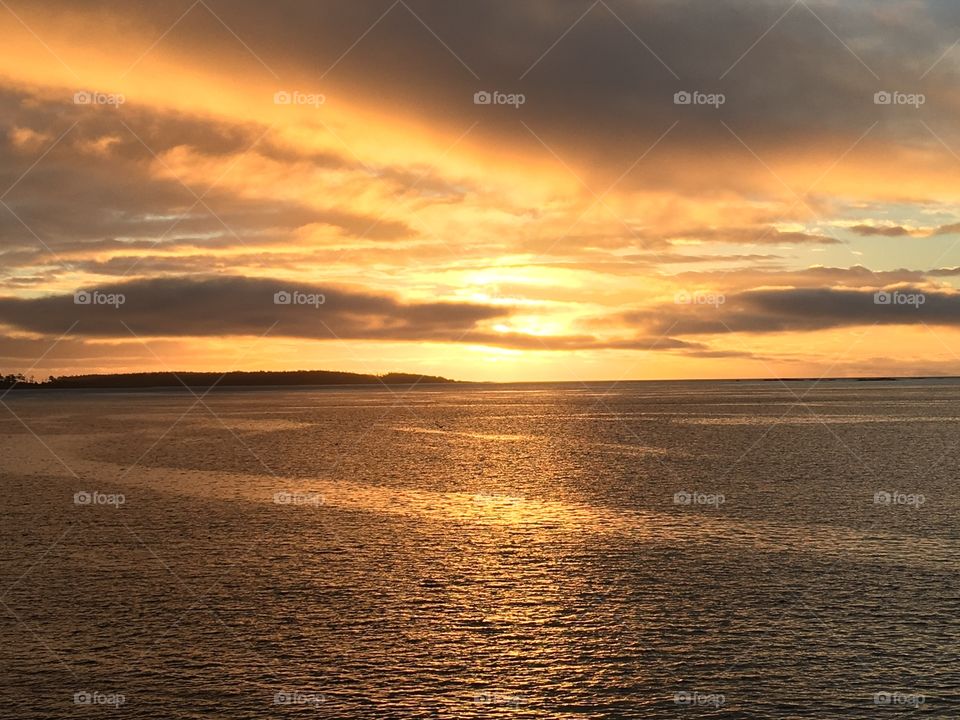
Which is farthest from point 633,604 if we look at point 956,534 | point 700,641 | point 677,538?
point 956,534

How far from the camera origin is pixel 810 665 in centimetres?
2591

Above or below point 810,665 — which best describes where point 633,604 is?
above

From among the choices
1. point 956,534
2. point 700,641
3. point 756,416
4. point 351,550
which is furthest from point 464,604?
point 756,416

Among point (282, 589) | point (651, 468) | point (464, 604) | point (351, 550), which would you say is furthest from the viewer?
point (651, 468)

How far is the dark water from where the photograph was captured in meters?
24.0

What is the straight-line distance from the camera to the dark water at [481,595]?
24031 mm

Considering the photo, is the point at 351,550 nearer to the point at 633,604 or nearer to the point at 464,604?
the point at 464,604

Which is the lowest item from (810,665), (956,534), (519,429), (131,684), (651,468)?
(810,665)

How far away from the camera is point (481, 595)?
33531 millimetres

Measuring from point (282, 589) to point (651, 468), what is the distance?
50144 mm

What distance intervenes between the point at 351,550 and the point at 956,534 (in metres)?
30.4

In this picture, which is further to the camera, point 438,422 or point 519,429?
point 438,422

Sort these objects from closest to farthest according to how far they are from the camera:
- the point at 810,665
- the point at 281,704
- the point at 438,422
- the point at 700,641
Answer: the point at 281,704 < the point at 810,665 < the point at 700,641 < the point at 438,422

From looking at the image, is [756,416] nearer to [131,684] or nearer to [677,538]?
[677,538]
